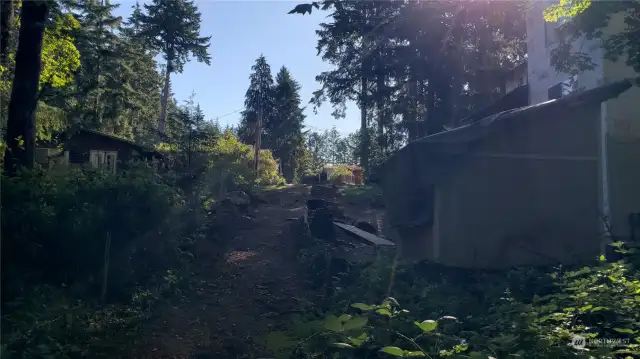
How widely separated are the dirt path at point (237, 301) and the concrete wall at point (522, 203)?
3.25 meters

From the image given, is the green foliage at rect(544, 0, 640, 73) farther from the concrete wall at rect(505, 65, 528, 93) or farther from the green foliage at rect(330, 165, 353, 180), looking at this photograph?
the green foliage at rect(330, 165, 353, 180)

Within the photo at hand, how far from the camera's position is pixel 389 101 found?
33250 mm

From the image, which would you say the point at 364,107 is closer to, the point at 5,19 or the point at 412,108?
the point at 412,108

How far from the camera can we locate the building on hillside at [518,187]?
10180 millimetres

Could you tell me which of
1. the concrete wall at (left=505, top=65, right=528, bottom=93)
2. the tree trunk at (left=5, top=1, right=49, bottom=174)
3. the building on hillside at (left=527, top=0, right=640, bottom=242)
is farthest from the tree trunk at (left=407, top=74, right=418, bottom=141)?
the tree trunk at (left=5, top=1, right=49, bottom=174)

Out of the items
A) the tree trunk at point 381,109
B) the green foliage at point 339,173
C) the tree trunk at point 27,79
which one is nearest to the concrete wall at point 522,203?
the tree trunk at point 27,79

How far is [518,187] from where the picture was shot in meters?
10.3

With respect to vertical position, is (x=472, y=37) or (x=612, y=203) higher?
(x=472, y=37)

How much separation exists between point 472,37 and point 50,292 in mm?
24438

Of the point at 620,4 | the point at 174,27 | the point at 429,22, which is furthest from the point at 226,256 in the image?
the point at 174,27

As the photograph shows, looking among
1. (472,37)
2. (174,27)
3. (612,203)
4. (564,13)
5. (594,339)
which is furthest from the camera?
(174,27)

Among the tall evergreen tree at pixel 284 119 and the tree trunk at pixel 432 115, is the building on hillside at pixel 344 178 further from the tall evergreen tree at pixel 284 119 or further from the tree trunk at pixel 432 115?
the tall evergreen tree at pixel 284 119

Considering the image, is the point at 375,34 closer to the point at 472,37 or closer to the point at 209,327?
the point at 472,37

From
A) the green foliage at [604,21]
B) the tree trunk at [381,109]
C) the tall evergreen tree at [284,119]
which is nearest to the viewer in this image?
the green foliage at [604,21]
